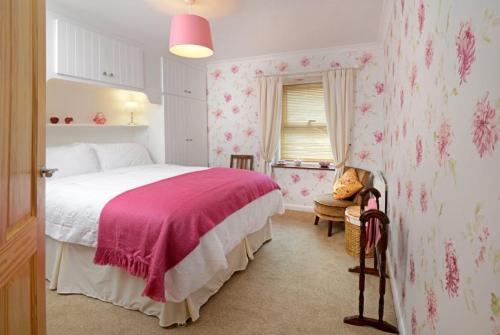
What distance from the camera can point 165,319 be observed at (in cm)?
185

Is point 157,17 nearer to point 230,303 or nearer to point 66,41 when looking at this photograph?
point 66,41

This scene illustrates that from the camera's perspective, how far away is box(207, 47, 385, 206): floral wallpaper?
13.0 feet

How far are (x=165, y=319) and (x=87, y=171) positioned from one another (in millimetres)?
2005

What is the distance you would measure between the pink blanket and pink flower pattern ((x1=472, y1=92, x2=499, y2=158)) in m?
1.44

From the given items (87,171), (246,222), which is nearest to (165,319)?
(246,222)

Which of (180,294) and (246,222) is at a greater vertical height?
(246,222)

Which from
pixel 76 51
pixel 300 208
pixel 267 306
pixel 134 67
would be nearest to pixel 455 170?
pixel 267 306

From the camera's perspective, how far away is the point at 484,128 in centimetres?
69

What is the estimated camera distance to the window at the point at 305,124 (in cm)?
438

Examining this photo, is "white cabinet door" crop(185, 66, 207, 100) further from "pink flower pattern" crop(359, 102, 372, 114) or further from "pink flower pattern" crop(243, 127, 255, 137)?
"pink flower pattern" crop(359, 102, 372, 114)

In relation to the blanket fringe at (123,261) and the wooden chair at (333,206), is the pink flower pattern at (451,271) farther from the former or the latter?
the wooden chair at (333,206)

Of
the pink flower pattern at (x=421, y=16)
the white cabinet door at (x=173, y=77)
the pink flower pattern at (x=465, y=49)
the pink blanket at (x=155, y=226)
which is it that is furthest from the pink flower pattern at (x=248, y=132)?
the pink flower pattern at (x=465, y=49)

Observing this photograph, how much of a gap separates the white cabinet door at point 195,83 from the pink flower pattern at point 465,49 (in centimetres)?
417

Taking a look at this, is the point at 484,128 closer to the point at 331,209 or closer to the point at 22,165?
the point at 22,165
